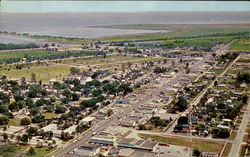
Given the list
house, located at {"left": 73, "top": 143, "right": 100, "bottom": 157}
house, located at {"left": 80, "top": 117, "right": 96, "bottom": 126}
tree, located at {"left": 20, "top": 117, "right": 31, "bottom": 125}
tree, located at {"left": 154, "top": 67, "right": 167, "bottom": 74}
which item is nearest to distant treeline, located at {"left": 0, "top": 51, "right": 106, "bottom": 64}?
tree, located at {"left": 154, "top": 67, "right": 167, "bottom": 74}

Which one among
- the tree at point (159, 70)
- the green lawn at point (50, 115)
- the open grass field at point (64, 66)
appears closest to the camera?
the green lawn at point (50, 115)

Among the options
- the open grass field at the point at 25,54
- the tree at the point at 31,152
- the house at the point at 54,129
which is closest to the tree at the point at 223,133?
the house at the point at 54,129

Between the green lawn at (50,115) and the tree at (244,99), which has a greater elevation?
the tree at (244,99)

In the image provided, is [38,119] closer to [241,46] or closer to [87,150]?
[87,150]

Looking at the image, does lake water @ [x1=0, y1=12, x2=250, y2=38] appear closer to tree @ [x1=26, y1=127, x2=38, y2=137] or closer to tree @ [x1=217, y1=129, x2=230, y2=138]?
tree @ [x1=26, y1=127, x2=38, y2=137]

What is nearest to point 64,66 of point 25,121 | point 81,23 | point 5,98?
point 5,98

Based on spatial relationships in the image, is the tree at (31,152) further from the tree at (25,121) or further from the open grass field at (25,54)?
the open grass field at (25,54)

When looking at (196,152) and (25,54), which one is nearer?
(196,152)
